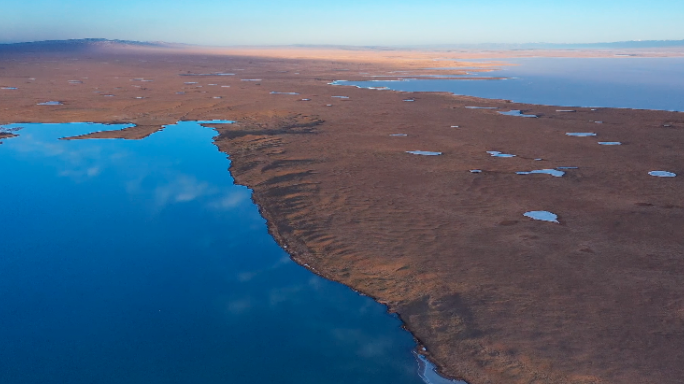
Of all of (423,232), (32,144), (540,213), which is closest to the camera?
(423,232)

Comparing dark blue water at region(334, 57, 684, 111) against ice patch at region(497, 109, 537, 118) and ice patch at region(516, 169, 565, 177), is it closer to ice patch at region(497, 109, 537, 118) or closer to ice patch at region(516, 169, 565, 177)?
ice patch at region(497, 109, 537, 118)

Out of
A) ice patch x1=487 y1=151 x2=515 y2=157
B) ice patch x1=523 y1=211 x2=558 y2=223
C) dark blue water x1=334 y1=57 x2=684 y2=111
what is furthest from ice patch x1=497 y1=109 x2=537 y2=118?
ice patch x1=523 y1=211 x2=558 y2=223

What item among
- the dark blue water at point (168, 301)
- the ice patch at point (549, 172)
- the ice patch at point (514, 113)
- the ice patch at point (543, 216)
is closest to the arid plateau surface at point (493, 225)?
A: the ice patch at point (549, 172)

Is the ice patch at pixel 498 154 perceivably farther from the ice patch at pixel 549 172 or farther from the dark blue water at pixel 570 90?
the dark blue water at pixel 570 90

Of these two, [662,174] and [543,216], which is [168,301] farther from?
[662,174]

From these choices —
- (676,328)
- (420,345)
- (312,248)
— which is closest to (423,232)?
(312,248)

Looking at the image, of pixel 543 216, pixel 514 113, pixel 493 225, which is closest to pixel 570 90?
pixel 514 113

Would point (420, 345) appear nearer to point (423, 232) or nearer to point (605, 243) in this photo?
point (423, 232)
